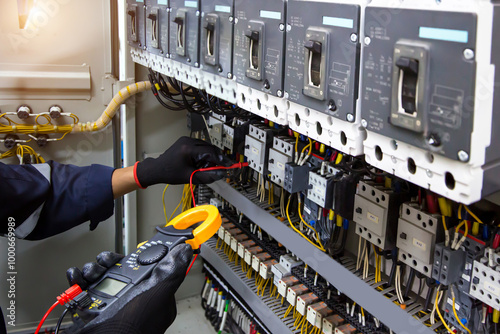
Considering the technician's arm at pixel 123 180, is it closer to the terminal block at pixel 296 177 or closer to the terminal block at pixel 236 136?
the terminal block at pixel 236 136

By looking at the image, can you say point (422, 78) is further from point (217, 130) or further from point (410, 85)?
point (217, 130)

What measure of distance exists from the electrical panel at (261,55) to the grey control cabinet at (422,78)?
0.31 metres

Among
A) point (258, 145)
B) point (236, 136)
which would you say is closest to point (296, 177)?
point (258, 145)

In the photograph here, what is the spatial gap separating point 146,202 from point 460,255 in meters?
1.86

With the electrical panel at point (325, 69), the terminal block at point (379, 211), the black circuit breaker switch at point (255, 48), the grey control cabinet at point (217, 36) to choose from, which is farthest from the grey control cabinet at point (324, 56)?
the terminal block at point (379, 211)

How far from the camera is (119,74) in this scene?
2523 millimetres

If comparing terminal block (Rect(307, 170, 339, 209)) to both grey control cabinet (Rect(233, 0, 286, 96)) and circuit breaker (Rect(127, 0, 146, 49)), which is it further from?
circuit breaker (Rect(127, 0, 146, 49))

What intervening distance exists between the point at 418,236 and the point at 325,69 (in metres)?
0.61

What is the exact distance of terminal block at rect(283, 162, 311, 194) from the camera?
5.59 ft

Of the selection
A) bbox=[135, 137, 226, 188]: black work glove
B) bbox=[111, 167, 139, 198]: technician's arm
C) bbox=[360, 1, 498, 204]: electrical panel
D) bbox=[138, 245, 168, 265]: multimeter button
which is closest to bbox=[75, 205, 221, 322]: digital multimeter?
bbox=[138, 245, 168, 265]: multimeter button

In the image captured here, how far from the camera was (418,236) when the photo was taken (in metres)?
1.38

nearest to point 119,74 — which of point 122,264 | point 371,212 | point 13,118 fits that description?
point 13,118

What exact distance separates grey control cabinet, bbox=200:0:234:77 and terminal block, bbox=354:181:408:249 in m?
0.57

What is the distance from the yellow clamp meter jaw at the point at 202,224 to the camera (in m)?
1.54
